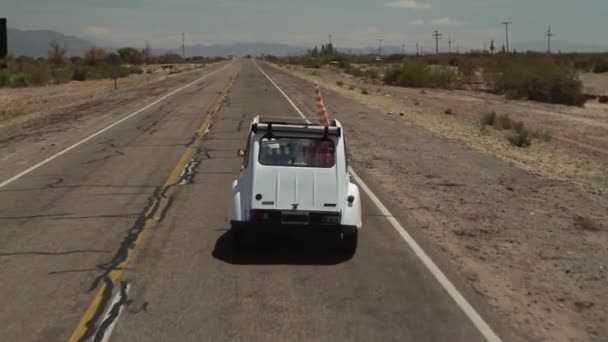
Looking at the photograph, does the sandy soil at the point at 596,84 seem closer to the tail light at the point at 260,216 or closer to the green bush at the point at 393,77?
the green bush at the point at 393,77

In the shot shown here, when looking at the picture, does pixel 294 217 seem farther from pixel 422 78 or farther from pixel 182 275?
pixel 422 78

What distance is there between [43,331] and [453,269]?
187 inches

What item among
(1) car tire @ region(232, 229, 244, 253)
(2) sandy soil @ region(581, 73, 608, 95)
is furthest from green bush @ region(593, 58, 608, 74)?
(1) car tire @ region(232, 229, 244, 253)

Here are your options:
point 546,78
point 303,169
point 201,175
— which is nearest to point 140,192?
point 201,175

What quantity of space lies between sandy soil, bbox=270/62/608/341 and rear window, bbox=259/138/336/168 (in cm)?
214

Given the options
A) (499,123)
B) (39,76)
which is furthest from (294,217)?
(39,76)

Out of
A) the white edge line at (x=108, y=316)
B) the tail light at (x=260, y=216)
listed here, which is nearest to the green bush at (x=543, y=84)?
the tail light at (x=260, y=216)

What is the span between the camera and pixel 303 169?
9281 millimetres

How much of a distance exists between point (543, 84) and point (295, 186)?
48.3 m

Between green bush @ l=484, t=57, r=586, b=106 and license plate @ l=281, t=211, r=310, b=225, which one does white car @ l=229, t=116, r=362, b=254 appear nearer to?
license plate @ l=281, t=211, r=310, b=225

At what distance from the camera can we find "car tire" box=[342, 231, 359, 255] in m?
9.27

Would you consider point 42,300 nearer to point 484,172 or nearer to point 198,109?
point 484,172

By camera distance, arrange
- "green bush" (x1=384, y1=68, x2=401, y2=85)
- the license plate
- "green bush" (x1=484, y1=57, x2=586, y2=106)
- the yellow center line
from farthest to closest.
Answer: "green bush" (x1=384, y1=68, x2=401, y2=85) → "green bush" (x1=484, y1=57, x2=586, y2=106) → the license plate → the yellow center line

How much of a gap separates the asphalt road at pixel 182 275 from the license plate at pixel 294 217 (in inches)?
21.0
